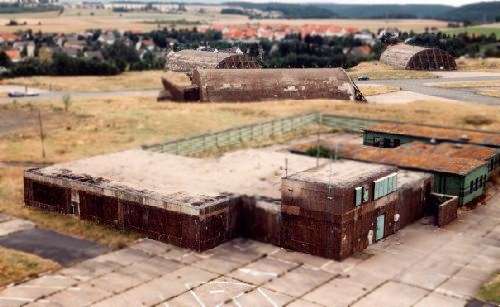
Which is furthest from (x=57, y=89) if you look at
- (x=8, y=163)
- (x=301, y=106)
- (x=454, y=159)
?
(x=454, y=159)

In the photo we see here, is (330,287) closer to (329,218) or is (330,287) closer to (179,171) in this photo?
(329,218)

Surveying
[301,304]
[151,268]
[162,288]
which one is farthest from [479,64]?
[162,288]

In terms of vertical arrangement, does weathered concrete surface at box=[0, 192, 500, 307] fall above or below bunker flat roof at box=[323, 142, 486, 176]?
below

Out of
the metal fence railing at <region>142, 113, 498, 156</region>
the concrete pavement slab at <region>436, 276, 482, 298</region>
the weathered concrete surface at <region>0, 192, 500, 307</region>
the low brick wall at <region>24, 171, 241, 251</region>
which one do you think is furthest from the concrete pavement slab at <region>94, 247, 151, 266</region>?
the metal fence railing at <region>142, 113, 498, 156</region>

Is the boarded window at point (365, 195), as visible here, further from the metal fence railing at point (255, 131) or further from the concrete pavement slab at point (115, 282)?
the metal fence railing at point (255, 131)

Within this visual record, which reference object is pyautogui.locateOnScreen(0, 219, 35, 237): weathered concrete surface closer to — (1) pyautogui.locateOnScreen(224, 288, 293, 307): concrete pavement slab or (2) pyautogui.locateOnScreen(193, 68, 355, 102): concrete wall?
(1) pyautogui.locateOnScreen(224, 288, 293, 307): concrete pavement slab
